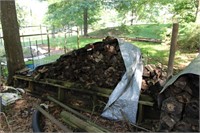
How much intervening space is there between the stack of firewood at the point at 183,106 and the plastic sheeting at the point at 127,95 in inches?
23.2

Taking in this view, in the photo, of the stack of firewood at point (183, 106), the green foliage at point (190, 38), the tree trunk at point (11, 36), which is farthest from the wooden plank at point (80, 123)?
the green foliage at point (190, 38)

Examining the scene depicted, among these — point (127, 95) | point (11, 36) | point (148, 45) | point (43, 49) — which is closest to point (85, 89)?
point (127, 95)

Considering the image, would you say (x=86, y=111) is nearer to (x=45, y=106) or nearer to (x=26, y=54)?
(x=45, y=106)

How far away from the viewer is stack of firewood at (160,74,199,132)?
214 cm

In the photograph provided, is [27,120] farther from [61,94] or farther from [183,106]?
[183,106]

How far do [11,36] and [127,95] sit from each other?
2.76 metres

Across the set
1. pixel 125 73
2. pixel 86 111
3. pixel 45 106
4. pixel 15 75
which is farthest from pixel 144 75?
pixel 15 75

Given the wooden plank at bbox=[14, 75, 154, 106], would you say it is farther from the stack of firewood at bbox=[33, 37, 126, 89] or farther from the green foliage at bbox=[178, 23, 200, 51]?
the green foliage at bbox=[178, 23, 200, 51]

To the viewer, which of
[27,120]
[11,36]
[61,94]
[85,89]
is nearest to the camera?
[27,120]

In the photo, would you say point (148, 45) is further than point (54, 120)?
Yes

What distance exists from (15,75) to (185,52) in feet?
18.9

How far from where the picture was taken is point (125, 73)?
10.1 feet

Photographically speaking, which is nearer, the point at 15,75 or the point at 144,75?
the point at 144,75

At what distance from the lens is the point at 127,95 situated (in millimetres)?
Answer: 2926
